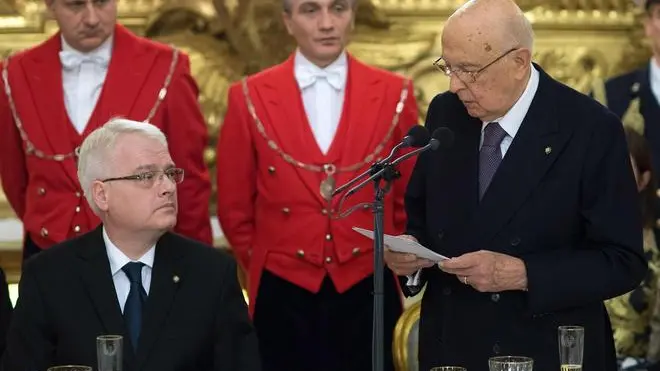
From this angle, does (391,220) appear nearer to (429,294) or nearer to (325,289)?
A: (325,289)

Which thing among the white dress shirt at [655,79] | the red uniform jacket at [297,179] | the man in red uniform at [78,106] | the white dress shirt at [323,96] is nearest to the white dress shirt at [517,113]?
the red uniform jacket at [297,179]

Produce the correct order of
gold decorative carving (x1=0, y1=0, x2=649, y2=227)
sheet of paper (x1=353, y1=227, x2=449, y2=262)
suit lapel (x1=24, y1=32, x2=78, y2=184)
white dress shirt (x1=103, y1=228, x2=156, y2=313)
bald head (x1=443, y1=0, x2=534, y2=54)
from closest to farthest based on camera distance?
1. sheet of paper (x1=353, y1=227, x2=449, y2=262)
2. bald head (x1=443, y1=0, x2=534, y2=54)
3. white dress shirt (x1=103, y1=228, x2=156, y2=313)
4. suit lapel (x1=24, y1=32, x2=78, y2=184)
5. gold decorative carving (x1=0, y1=0, x2=649, y2=227)

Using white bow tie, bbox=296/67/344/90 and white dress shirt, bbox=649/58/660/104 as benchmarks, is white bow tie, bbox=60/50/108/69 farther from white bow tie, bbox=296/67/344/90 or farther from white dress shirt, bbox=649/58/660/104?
white dress shirt, bbox=649/58/660/104

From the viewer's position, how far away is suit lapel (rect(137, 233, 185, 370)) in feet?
12.8

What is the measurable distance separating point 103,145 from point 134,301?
0.41 metres

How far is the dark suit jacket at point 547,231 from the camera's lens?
12.4 feet

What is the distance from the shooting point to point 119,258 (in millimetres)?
4043

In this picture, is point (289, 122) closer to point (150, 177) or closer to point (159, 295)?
point (150, 177)

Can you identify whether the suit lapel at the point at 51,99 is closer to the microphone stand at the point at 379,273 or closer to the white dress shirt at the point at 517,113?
the white dress shirt at the point at 517,113

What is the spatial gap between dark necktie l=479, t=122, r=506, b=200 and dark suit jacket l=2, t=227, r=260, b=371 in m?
0.67

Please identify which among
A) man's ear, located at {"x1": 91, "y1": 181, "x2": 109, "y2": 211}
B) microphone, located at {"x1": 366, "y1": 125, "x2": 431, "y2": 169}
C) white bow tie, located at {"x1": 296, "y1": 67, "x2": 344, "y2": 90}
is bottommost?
man's ear, located at {"x1": 91, "y1": 181, "x2": 109, "y2": 211}

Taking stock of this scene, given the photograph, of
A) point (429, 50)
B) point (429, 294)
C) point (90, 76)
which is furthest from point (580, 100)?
point (429, 50)

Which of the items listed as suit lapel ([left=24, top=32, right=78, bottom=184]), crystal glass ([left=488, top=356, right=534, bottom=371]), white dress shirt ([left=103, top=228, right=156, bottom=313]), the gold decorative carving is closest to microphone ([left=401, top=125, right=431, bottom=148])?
crystal glass ([left=488, top=356, right=534, bottom=371])

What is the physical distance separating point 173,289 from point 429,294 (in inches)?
25.6
